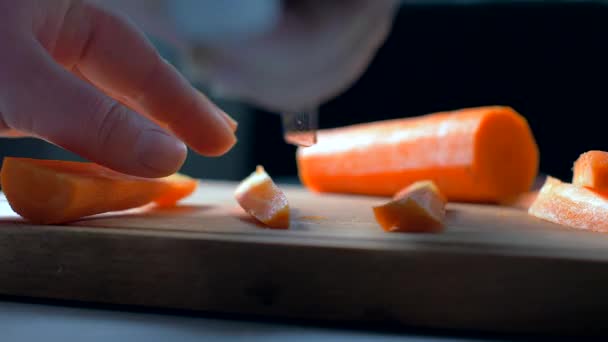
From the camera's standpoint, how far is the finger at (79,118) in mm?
734

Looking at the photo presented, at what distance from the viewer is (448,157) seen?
4.14ft

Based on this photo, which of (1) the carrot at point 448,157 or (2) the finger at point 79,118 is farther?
(1) the carrot at point 448,157

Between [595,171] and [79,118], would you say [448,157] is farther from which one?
[79,118]

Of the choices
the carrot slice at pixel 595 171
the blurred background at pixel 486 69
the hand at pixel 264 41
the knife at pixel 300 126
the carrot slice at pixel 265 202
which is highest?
the blurred background at pixel 486 69

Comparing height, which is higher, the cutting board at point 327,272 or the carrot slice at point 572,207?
the carrot slice at point 572,207

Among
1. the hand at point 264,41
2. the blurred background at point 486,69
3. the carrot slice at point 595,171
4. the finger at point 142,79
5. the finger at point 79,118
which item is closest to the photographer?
the hand at point 264,41

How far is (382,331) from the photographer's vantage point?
63 centimetres

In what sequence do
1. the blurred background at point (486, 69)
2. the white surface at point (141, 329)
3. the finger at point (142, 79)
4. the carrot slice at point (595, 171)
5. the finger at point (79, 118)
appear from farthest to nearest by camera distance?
the blurred background at point (486, 69) < the finger at point (142, 79) < the carrot slice at point (595, 171) < the finger at point (79, 118) < the white surface at point (141, 329)

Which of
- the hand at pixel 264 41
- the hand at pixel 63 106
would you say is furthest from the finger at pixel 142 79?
the hand at pixel 264 41

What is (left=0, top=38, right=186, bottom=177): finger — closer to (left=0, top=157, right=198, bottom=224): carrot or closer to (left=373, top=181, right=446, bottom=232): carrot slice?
(left=0, top=157, right=198, bottom=224): carrot

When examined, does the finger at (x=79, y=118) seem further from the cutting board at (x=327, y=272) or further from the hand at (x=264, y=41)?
the hand at (x=264, y=41)

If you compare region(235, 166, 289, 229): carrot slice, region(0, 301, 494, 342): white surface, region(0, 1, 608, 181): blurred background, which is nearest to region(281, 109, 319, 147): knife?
region(235, 166, 289, 229): carrot slice

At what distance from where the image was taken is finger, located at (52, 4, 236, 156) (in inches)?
39.3

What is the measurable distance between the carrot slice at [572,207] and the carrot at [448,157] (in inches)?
10.1
